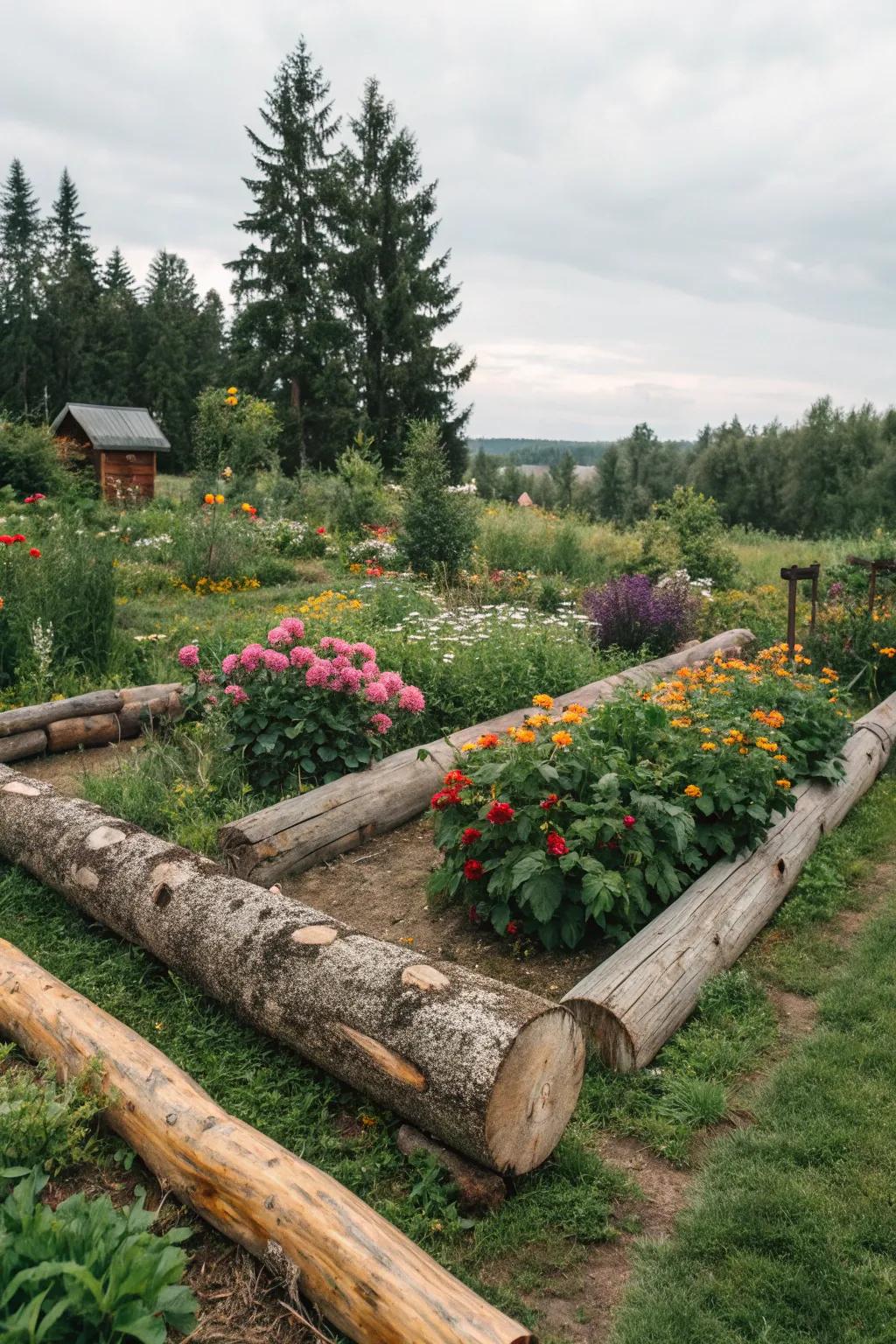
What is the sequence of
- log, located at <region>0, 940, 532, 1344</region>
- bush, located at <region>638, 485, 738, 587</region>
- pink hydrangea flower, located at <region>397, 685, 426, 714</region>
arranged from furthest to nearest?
1. bush, located at <region>638, 485, 738, 587</region>
2. pink hydrangea flower, located at <region>397, 685, 426, 714</region>
3. log, located at <region>0, 940, 532, 1344</region>

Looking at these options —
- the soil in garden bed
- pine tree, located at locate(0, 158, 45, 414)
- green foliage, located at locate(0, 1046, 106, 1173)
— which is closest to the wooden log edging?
the soil in garden bed

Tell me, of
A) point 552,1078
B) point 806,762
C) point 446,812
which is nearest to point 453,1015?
point 552,1078

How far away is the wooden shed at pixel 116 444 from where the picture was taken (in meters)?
18.0

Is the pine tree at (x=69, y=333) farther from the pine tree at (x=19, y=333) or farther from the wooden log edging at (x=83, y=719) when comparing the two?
the wooden log edging at (x=83, y=719)

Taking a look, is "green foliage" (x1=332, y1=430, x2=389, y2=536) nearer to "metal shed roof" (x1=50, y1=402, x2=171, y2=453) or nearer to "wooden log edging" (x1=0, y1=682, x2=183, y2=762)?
"metal shed roof" (x1=50, y1=402, x2=171, y2=453)

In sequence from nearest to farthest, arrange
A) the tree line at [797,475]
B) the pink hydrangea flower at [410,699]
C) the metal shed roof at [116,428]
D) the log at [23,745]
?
the pink hydrangea flower at [410,699], the log at [23,745], the metal shed roof at [116,428], the tree line at [797,475]

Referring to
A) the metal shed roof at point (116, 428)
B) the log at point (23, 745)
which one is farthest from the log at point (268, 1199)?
the metal shed roof at point (116, 428)

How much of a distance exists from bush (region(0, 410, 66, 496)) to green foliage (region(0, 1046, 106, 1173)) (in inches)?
595

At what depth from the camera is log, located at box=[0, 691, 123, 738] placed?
627 cm

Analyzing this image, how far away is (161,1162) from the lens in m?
2.74

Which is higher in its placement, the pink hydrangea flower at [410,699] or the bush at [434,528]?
the bush at [434,528]

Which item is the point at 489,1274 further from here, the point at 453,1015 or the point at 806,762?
the point at 806,762

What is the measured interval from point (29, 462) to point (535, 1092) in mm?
16419

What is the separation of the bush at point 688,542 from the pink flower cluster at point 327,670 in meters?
7.39
